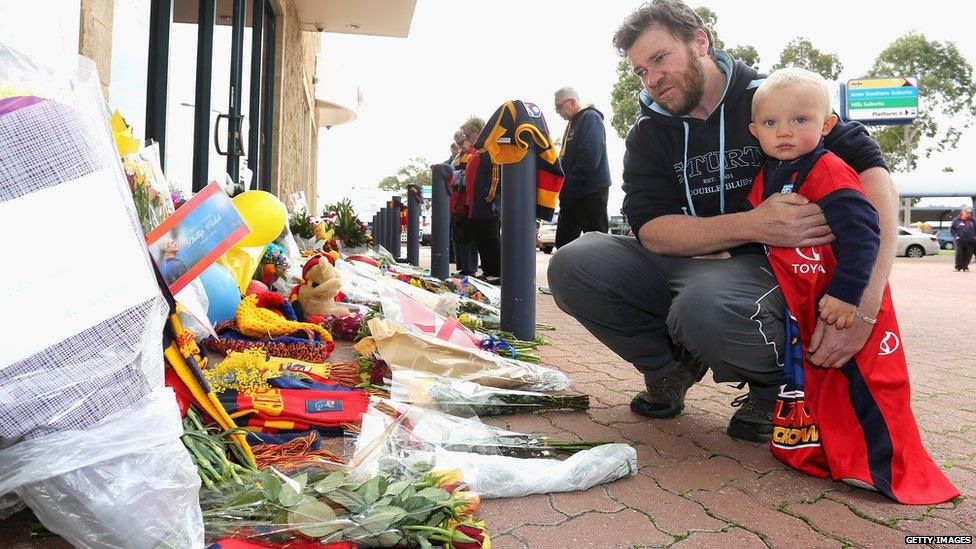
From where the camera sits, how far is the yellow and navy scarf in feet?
14.0

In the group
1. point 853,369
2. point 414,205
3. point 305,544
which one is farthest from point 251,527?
point 414,205

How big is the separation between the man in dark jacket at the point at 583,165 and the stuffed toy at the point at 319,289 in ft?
9.98

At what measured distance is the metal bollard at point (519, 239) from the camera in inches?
169

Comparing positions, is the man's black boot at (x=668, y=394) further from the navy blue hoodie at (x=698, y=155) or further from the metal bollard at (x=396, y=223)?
the metal bollard at (x=396, y=223)

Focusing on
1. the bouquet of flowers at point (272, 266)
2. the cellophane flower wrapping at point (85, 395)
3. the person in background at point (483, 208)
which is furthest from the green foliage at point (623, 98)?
the cellophane flower wrapping at point (85, 395)

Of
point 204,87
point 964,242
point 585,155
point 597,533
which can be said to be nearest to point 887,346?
point 597,533

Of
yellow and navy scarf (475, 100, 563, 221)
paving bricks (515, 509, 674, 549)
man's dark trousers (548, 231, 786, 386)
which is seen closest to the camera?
paving bricks (515, 509, 674, 549)

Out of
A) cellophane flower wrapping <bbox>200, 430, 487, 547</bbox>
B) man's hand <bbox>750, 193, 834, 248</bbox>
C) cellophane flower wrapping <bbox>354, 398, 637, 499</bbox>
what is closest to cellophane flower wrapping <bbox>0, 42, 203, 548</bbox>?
cellophane flower wrapping <bbox>200, 430, 487, 547</bbox>

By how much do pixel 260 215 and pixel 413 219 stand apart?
19.0 ft

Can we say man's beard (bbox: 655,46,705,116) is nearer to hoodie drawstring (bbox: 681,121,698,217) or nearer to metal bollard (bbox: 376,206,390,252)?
hoodie drawstring (bbox: 681,121,698,217)

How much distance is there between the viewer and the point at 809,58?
3234 cm

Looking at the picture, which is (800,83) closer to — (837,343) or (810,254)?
(810,254)

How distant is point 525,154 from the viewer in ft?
14.1

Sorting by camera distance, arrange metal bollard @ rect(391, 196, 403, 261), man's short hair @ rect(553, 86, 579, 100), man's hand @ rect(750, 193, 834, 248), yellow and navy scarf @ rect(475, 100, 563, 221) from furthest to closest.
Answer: metal bollard @ rect(391, 196, 403, 261) < man's short hair @ rect(553, 86, 579, 100) < yellow and navy scarf @ rect(475, 100, 563, 221) < man's hand @ rect(750, 193, 834, 248)
